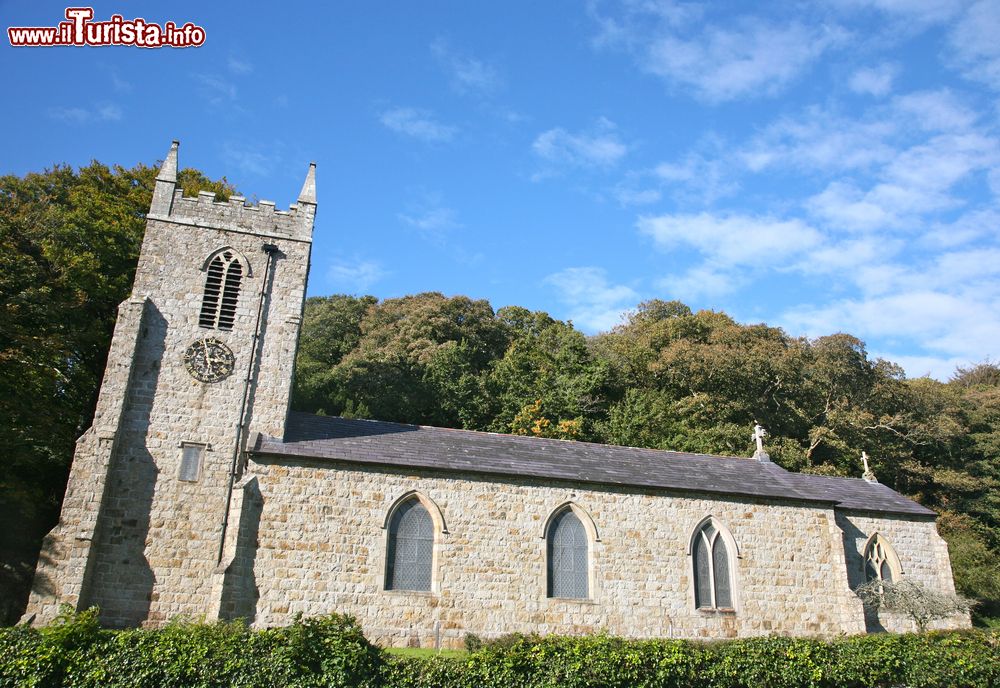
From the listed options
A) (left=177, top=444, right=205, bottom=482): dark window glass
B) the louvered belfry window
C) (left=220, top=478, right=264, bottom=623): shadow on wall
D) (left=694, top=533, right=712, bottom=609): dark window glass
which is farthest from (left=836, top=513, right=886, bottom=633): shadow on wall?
the louvered belfry window

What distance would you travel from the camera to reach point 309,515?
60.9ft

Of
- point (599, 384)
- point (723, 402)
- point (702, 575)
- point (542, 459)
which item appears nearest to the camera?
point (702, 575)

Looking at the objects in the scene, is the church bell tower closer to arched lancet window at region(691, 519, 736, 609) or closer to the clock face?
the clock face

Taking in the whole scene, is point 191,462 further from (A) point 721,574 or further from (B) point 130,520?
(A) point 721,574

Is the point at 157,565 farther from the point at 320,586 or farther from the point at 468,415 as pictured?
the point at 468,415

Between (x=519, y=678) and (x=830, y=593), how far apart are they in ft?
46.3

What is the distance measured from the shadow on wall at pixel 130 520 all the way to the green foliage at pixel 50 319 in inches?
134

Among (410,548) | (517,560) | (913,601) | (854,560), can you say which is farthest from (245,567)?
(913,601)

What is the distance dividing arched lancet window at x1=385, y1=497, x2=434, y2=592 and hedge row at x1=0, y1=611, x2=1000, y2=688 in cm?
600

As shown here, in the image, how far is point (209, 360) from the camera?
2062 cm

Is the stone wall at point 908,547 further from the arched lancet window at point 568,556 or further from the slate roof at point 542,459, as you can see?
the arched lancet window at point 568,556

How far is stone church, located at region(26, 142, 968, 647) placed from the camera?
17984 millimetres

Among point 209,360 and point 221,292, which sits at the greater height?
point 221,292

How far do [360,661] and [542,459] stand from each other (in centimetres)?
1095
